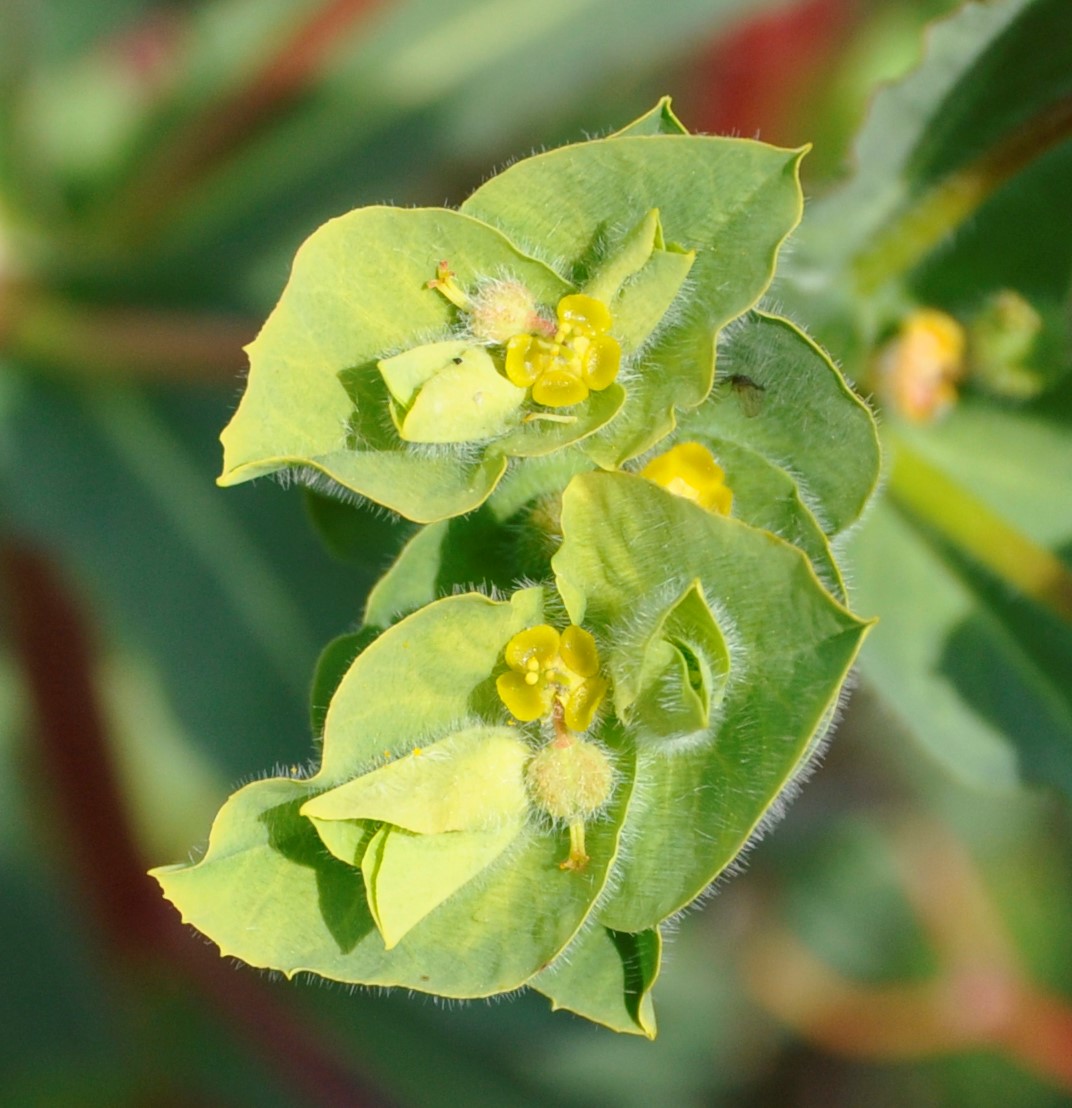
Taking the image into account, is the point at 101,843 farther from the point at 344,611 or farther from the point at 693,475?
the point at 693,475

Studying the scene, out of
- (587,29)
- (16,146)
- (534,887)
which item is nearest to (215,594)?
(16,146)

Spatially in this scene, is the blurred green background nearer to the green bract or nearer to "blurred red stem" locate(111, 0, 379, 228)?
"blurred red stem" locate(111, 0, 379, 228)

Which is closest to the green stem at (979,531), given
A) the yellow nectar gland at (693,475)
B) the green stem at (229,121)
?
the yellow nectar gland at (693,475)

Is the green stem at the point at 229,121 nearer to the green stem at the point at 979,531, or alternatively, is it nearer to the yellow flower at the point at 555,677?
the green stem at the point at 979,531

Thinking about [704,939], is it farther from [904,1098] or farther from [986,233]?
[986,233]

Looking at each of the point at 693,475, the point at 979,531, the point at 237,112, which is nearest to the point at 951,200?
the point at 979,531

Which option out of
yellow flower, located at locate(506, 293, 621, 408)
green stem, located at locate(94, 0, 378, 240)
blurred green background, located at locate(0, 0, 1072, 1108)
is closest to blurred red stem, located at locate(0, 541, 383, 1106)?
blurred green background, located at locate(0, 0, 1072, 1108)

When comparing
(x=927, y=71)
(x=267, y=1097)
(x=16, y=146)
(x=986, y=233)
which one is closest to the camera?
(x=927, y=71)
